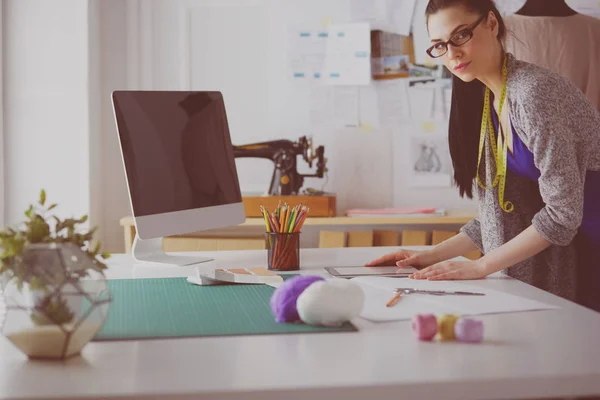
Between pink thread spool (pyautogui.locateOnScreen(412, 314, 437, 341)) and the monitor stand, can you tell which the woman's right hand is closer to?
the monitor stand

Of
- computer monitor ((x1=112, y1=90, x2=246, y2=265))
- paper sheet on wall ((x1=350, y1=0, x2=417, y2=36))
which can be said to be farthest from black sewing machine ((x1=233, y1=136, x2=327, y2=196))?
computer monitor ((x1=112, y1=90, x2=246, y2=265))

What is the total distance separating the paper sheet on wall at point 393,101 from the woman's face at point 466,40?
6.05 ft

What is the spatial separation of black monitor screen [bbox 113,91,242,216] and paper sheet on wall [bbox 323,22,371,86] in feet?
5.10

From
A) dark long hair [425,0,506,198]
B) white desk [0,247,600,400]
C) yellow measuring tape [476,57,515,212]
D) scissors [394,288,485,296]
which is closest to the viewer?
white desk [0,247,600,400]

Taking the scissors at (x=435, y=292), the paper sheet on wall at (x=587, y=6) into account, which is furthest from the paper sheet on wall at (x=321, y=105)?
the scissors at (x=435, y=292)

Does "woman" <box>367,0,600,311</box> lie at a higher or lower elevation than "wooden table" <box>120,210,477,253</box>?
higher

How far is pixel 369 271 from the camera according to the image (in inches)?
72.1

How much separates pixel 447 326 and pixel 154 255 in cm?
115

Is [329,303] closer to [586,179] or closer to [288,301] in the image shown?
[288,301]

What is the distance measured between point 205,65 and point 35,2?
2.59 feet

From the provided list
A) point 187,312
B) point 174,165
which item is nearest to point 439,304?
point 187,312

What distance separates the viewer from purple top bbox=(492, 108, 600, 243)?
A: 1822 millimetres

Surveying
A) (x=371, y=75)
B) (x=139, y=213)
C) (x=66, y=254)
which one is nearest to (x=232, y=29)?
(x=371, y=75)

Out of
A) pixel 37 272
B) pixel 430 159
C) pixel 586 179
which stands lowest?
pixel 37 272
